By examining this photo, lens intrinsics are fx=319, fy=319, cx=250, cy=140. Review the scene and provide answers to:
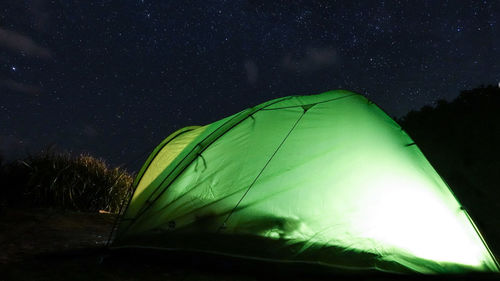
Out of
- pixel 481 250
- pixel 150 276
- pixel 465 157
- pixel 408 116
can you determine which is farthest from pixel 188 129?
pixel 408 116

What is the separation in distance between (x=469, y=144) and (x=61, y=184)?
955 centimetres

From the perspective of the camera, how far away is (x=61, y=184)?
21.9 feet

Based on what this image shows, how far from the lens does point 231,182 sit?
2943 mm

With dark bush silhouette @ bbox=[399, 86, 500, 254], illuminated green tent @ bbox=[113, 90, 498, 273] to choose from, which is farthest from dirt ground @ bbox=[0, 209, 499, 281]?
dark bush silhouette @ bbox=[399, 86, 500, 254]

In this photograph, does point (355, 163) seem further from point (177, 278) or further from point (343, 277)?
point (177, 278)

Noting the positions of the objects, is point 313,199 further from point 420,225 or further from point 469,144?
point 469,144

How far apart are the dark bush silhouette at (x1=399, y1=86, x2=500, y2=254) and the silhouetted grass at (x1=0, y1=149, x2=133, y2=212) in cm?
684

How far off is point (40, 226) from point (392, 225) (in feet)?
13.6

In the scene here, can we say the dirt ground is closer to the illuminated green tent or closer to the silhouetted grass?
the illuminated green tent

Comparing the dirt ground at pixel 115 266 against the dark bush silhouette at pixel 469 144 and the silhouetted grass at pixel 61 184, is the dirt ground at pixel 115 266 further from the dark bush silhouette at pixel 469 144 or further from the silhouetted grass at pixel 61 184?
the dark bush silhouette at pixel 469 144

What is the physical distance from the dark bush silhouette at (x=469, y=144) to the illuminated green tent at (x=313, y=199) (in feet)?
10.8

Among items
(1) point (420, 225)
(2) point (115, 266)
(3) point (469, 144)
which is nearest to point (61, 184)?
(2) point (115, 266)

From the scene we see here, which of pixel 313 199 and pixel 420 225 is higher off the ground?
pixel 313 199

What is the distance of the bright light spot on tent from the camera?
2498mm
